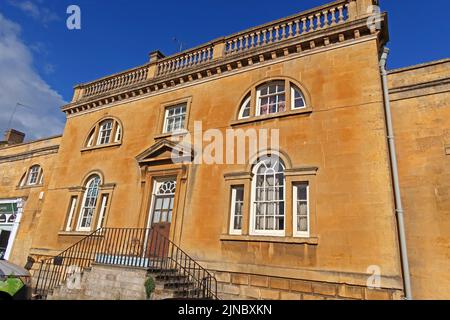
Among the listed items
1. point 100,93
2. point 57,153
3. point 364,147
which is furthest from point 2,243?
point 364,147

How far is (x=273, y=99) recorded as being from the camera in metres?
9.99

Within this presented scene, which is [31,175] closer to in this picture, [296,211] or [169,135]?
[169,135]

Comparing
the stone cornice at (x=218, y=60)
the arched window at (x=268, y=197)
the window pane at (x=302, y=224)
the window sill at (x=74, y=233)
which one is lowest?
the window sill at (x=74, y=233)

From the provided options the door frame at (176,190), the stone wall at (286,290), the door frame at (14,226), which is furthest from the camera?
the door frame at (14,226)

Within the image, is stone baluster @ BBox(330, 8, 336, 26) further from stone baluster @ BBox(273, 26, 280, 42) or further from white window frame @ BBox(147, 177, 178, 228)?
white window frame @ BBox(147, 177, 178, 228)

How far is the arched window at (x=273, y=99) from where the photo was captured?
31.1ft

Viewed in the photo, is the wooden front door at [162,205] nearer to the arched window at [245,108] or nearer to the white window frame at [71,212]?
the arched window at [245,108]

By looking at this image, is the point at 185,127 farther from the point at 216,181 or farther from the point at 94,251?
the point at 94,251

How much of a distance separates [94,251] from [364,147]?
991 centimetres

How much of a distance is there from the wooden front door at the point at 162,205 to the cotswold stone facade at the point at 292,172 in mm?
48

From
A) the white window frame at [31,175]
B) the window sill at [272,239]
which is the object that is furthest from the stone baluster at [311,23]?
the white window frame at [31,175]

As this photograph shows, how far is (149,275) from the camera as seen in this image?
7.47m

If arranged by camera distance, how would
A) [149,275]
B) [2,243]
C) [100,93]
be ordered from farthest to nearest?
[2,243], [100,93], [149,275]
